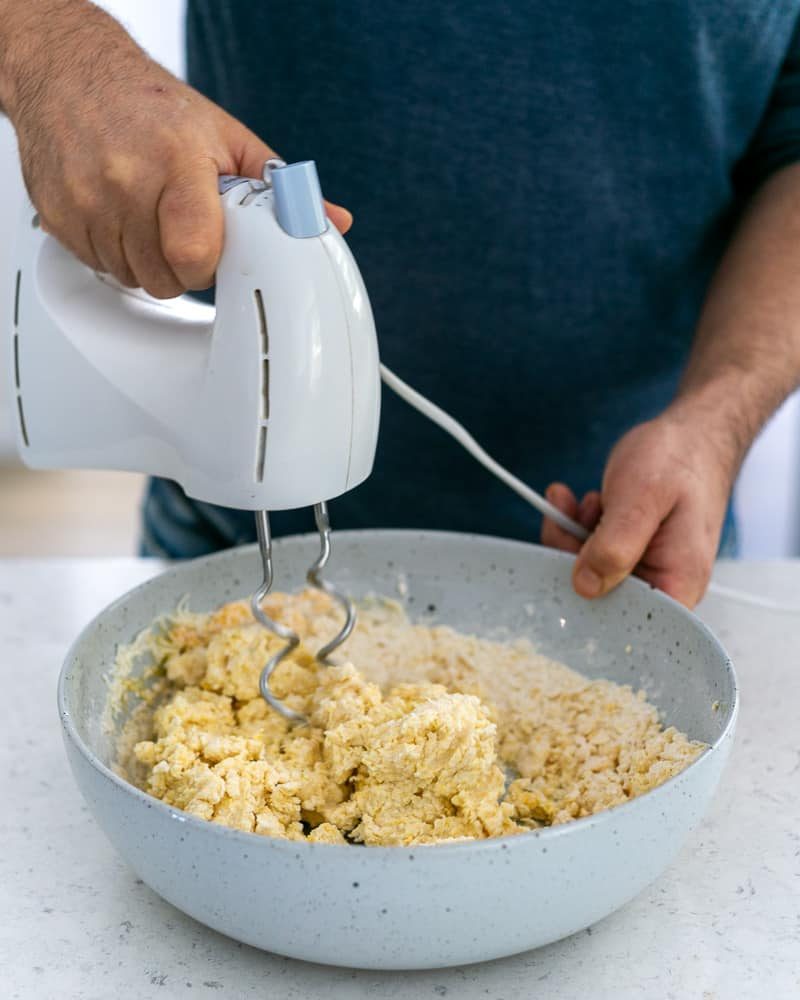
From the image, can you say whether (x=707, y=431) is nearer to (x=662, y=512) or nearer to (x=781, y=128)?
(x=662, y=512)

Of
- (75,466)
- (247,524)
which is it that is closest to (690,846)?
(75,466)

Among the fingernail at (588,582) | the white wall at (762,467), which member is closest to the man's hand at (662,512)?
the fingernail at (588,582)

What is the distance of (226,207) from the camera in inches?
26.1

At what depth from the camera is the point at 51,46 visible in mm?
765

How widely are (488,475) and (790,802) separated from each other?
567 millimetres

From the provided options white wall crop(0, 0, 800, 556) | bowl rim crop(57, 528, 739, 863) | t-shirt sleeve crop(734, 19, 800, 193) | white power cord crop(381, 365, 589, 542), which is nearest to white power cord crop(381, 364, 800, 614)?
white power cord crop(381, 365, 589, 542)

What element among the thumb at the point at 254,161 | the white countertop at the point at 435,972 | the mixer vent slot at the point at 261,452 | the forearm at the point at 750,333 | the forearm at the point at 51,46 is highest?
the forearm at the point at 51,46

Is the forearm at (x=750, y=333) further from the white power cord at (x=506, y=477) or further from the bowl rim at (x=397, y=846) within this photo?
the bowl rim at (x=397, y=846)

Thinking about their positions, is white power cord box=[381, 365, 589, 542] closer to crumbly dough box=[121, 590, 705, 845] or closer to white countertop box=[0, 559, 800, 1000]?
crumbly dough box=[121, 590, 705, 845]

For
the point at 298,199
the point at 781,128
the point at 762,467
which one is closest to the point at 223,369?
the point at 298,199

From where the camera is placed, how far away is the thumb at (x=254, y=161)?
720 millimetres

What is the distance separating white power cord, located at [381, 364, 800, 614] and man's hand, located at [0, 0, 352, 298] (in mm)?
185

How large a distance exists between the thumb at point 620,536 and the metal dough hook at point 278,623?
0.21 metres

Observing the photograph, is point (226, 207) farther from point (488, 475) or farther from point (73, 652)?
point (488, 475)
